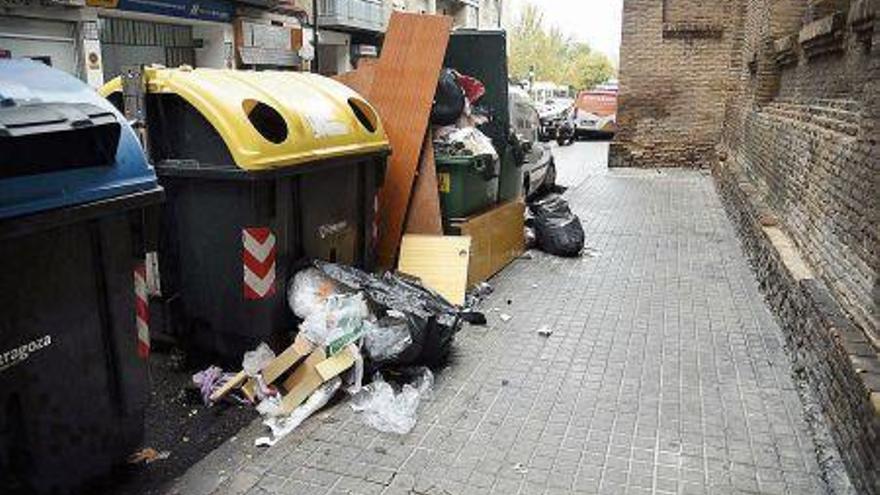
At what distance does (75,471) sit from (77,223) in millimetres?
1044

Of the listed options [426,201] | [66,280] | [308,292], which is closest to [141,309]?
[66,280]

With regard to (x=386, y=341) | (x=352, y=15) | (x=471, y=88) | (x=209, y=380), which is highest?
(x=352, y=15)

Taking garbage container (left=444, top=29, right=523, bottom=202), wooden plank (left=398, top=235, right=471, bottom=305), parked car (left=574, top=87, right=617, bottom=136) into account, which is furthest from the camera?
parked car (left=574, top=87, right=617, bottom=136)

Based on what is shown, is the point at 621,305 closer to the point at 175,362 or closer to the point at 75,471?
the point at 175,362

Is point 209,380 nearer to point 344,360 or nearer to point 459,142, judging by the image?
point 344,360

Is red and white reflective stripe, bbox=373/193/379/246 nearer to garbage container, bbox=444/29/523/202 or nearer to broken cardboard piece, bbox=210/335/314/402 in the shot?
broken cardboard piece, bbox=210/335/314/402

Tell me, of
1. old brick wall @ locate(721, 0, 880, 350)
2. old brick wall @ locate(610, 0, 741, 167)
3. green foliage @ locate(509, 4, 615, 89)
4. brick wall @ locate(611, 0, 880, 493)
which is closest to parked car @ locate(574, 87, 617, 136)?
old brick wall @ locate(610, 0, 741, 167)

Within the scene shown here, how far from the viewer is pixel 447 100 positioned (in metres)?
6.48

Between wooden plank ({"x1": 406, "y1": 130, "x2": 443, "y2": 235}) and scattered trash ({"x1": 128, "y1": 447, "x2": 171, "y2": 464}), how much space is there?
3068 mm

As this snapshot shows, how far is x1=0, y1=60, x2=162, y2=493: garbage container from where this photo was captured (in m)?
2.69

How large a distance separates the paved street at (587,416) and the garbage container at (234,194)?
878 millimetres

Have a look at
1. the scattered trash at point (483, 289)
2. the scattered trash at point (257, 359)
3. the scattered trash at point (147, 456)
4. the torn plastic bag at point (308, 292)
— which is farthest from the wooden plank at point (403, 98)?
the scattered trash at point (147, 456)

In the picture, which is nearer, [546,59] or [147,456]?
[147,456]

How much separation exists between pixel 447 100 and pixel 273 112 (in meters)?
2.13
